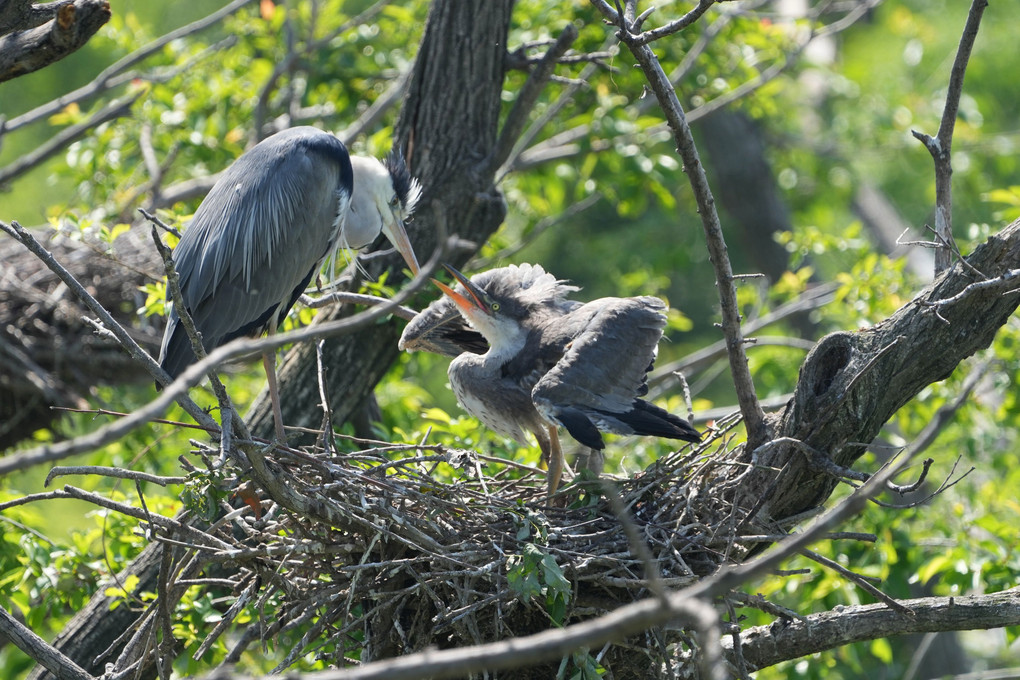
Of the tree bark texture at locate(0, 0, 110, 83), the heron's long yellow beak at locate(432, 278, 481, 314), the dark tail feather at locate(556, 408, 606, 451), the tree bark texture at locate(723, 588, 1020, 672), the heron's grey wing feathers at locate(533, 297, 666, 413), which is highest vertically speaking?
the tree bark texture at locate(0, 0, 110, 83)

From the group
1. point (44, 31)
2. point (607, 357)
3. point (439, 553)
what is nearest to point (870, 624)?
point (607, 357)

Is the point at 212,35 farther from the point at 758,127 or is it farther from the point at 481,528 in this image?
the point at 481,528

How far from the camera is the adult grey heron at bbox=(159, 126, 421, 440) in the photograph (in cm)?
383

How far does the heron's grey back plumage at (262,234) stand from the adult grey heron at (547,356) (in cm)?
55

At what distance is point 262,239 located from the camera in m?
3.95

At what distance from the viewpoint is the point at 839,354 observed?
323cm

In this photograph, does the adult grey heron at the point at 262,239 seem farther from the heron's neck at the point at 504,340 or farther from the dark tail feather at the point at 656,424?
the dark tail feather at the point at 656,424

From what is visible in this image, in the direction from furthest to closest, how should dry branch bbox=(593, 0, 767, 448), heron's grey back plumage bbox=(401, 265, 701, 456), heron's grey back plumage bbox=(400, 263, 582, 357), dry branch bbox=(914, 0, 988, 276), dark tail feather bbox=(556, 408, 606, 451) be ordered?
heron's grey back plumage bbox=(400, 263, 582, 357), heron's grey back plumage bbox=(401, 265, 701, 456), dark tail feather bbox=(556, 408, 606, 451), dry branch bbox=(914, 0, 988, 276), dry branch bbox=(593, 0, 767, 448)

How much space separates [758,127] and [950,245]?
22.5 feet

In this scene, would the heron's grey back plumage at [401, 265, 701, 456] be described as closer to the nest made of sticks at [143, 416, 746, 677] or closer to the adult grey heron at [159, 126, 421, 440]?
the nest made of sticks at [143, 416, 746, 677]

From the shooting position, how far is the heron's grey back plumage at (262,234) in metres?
3.85

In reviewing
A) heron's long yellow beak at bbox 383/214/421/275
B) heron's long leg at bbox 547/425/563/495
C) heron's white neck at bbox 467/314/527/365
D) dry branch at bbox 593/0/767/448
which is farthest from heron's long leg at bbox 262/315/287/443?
dry branch at bbox 593/0/767/448

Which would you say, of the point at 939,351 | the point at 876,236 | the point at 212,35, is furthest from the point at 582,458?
the point at 212,35

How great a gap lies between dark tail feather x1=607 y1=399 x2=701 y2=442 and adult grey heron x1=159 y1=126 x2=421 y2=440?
132 centimetres
